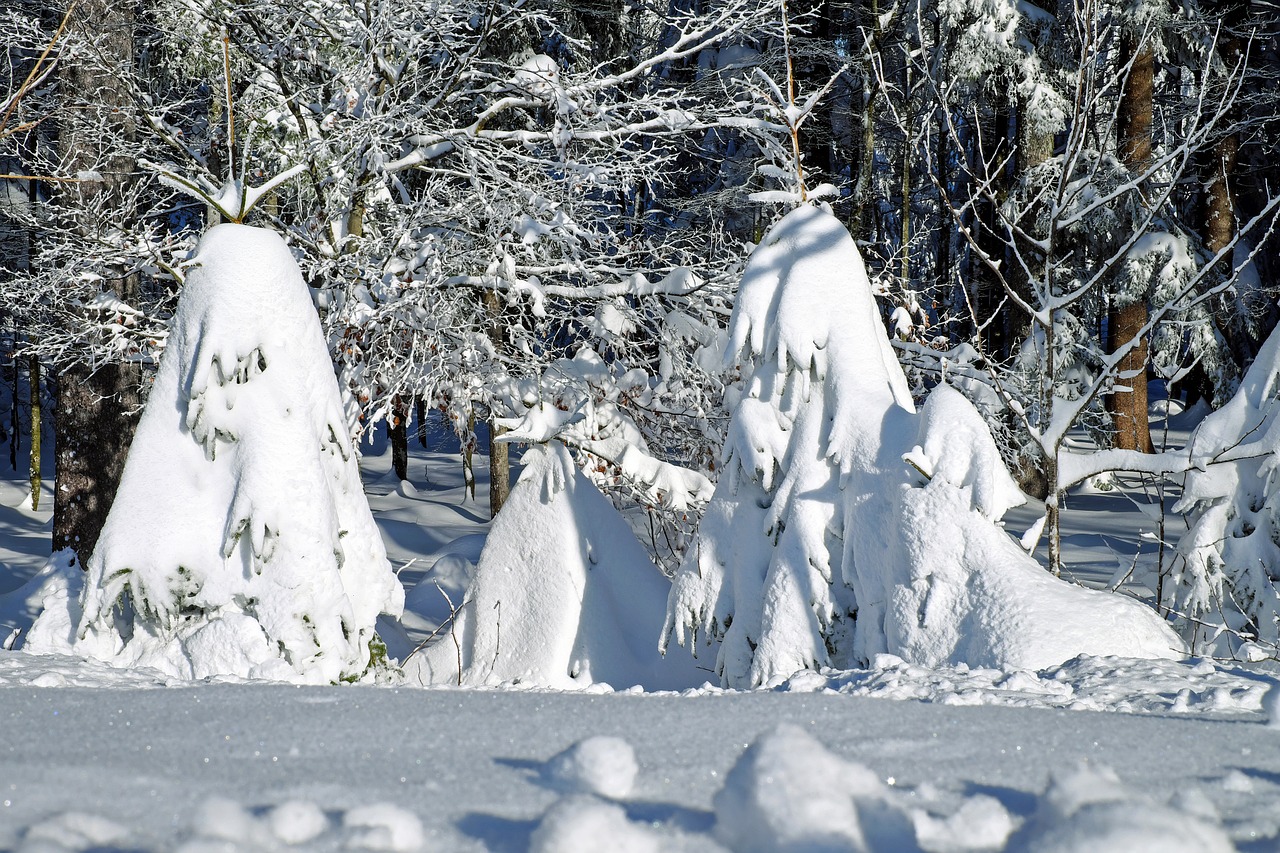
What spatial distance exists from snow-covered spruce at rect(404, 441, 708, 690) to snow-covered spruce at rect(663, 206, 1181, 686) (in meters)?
0.76

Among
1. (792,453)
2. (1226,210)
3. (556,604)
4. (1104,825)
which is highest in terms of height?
(1226,210)

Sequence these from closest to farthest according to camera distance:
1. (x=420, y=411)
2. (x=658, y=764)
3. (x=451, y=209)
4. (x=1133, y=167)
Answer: (x=658, y=764)
(x=451, y=209)
(x=420, y=411)
(x=1133, y=167)

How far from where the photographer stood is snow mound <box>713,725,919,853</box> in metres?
1.46

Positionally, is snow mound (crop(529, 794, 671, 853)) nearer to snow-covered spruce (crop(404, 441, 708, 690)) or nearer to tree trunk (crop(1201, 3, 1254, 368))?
snow-covered spruce (crop(404, 441, 708, 690))

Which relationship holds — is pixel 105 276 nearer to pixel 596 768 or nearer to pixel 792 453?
pixel 792 453

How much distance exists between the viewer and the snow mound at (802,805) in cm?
146

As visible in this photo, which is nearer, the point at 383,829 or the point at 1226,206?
the point at 383,829

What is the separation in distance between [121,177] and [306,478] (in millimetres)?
5283

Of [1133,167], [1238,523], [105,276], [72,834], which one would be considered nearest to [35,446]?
[105,276]

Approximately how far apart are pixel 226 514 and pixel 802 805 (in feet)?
14.8

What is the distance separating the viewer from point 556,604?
684 centimetres

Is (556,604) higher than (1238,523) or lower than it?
lower

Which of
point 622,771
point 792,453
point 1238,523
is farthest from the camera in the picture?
point 1238,523

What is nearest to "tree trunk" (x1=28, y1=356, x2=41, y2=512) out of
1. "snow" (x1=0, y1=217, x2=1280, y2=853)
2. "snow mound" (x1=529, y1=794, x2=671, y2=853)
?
"snow" (x1=0, y1=217, x2=1280, y2=853)
